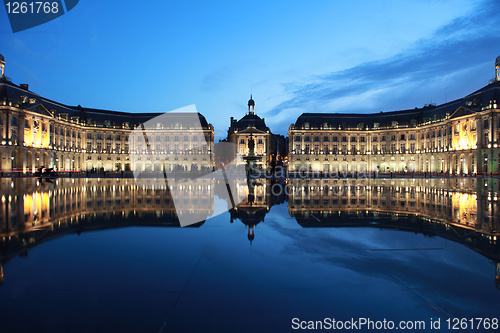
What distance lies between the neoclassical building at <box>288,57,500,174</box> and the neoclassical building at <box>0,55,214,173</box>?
107 ft

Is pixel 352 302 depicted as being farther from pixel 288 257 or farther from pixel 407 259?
pixel 407 259

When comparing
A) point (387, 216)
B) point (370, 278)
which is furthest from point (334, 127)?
point (370, 278)

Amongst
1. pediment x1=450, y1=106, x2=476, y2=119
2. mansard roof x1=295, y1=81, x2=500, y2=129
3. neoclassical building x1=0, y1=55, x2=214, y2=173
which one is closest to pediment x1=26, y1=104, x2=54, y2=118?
neoclassical building x1=0, y1=55, x2=214, y2=173

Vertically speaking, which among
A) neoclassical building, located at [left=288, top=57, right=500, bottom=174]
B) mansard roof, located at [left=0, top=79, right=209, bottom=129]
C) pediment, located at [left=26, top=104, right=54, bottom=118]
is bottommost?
neoclassical building, located at [left=288, top=57, right=500, bottom=174]

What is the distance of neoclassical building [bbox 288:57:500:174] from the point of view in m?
67.5

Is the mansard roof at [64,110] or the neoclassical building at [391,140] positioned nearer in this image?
the mansard roof at [64,110]

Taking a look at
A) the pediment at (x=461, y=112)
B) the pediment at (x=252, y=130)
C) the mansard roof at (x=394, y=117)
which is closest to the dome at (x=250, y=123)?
the pediment at (x=252, y=130)

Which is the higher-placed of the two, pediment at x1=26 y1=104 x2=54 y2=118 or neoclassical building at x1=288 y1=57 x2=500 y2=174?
pediment at x1=26 y1=104 x2=54 y2=118

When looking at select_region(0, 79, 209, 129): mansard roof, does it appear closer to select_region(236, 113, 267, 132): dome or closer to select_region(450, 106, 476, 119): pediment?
select_region(236, 113, 267, 132): dome

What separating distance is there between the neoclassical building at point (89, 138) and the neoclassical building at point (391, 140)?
32.7 meters

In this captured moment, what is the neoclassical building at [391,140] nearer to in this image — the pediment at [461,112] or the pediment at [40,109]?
the pediment at [461,112]

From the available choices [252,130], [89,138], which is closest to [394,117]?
[252,130]

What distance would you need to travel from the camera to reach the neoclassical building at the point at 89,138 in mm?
59406

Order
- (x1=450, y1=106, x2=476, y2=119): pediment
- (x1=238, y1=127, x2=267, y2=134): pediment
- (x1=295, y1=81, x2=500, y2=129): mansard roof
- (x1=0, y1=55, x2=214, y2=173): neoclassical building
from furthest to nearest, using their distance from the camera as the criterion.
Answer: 1. (x1=238, y1=127, x2=267, y2=134): pediment
2. (x1=295, y1=81, x2=500, y2=129): mansard roof
3. (x1=450, y1=106, x2=476, y2=119): pediment
4. (x1=0, y1=55, x2=214, y2=173): neoclassical building
